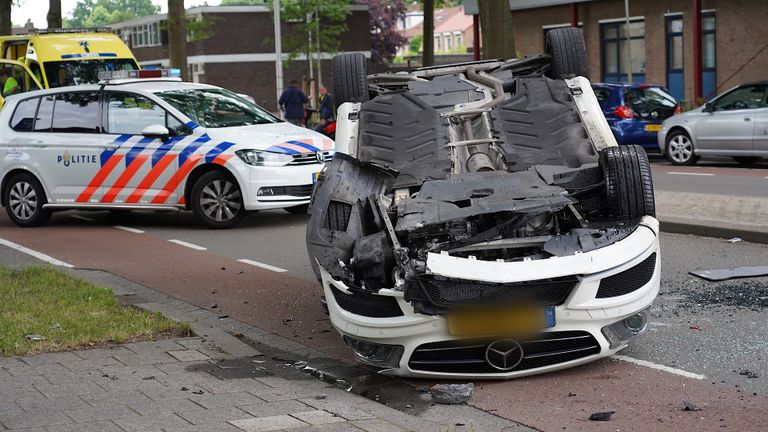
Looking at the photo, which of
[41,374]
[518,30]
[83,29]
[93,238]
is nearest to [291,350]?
[41,374]

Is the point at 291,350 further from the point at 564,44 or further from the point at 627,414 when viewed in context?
the point at 564,44

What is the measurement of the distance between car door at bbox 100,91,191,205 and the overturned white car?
5.93 m

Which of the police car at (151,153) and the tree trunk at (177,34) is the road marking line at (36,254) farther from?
the tree trunk at (177,34)

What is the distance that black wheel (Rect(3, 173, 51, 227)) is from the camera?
47.6ft

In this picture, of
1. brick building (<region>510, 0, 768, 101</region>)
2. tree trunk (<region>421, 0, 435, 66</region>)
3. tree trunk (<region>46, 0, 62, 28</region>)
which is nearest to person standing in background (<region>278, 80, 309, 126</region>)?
tree trunk (<region>46, 0, 62, 28</region>)

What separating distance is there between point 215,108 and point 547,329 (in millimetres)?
8901

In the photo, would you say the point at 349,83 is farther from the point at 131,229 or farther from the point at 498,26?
the point at 498,26

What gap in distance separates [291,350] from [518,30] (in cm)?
3187

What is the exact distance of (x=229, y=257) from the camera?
453 inches

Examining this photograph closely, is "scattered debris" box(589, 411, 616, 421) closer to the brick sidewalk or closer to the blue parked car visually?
the brick sidewalk

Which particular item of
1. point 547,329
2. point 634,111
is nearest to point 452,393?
point 547,329

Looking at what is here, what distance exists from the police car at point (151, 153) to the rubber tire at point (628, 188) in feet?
22.3

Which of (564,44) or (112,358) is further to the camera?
(564,44)

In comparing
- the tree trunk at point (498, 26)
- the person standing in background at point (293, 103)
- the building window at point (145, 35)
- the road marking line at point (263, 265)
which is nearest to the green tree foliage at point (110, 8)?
the building window at point (145, 35)
